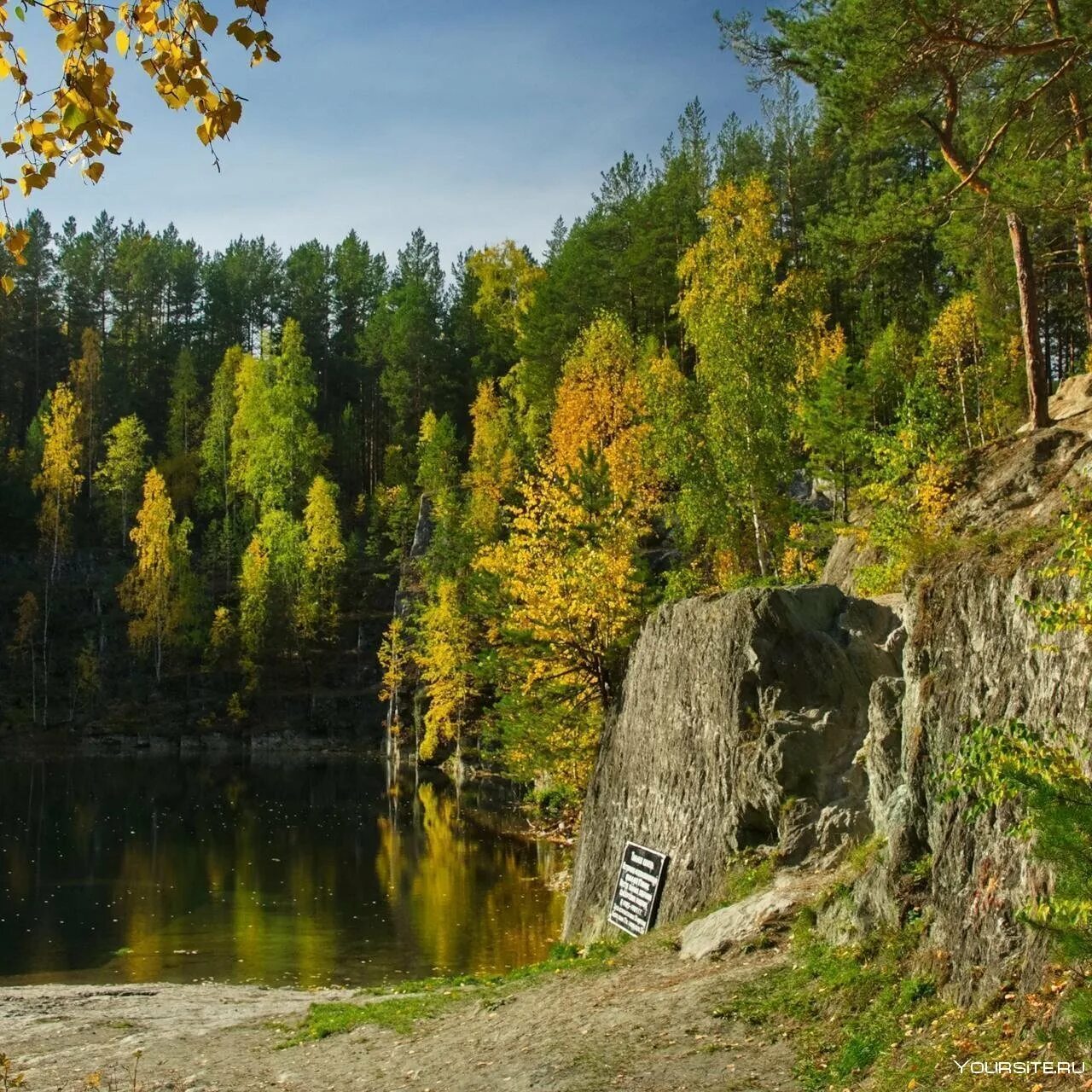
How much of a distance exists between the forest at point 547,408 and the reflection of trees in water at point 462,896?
274cm

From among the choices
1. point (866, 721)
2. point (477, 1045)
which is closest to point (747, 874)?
point (866, 721)

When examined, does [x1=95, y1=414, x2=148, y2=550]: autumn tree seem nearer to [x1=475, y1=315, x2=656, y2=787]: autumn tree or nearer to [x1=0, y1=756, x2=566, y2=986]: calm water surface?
[x1=0, y1=756, x2=566, y2=986]: calm water surface

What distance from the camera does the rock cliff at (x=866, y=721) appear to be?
7996 mm

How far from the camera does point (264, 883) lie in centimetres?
2692

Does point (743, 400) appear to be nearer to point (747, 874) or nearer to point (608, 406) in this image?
point (608, 406)

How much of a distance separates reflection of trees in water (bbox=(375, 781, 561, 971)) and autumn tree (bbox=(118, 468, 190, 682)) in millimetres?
30040

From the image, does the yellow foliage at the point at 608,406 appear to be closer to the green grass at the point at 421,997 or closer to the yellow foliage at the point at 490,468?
the yellow foliage at the point at 490,468

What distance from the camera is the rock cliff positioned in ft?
26.2

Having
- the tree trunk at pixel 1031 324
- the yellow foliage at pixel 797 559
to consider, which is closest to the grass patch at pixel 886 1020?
the tree trunk at pixel 1031 324

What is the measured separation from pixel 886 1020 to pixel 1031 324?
548 inches

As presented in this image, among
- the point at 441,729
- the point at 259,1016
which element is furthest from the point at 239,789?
the point at 259,1016

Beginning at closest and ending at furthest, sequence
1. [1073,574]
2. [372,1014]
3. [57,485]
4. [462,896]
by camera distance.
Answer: [1073,574] → [372,1014] → [462,896] → [57,485]

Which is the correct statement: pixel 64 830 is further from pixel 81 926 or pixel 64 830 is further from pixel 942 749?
pixel 942 749

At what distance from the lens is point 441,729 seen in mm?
46750
